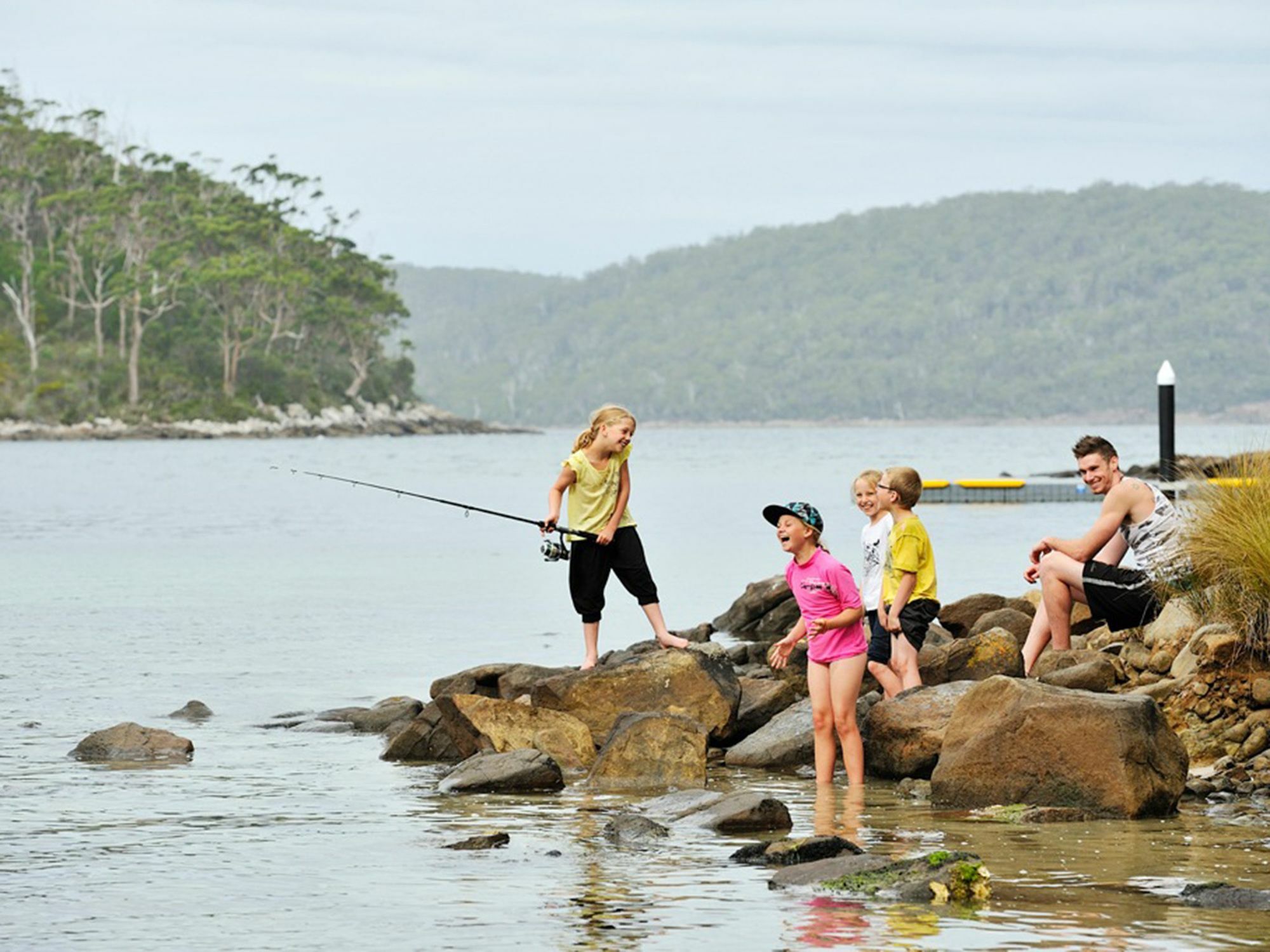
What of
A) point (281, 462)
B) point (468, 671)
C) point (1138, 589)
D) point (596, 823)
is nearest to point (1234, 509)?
point (1138, 589)

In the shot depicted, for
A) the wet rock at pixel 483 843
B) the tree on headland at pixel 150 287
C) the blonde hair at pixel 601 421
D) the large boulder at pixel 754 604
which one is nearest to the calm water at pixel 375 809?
the wet rock at pixel 483 843

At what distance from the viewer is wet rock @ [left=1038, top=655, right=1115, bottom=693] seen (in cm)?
1019

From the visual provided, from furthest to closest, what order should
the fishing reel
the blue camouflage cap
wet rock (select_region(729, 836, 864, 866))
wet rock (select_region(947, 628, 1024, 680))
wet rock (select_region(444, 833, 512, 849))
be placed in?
the fishing reel → wet rock (select_region(947, 628, 1024, 680)) → the blue camouflage cap → wet rock (select_region(444, 833, 512, 849)) → wet rock (select_region(729, 836, 864, 866))

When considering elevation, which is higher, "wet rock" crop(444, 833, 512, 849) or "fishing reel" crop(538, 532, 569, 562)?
"fishing reel" crop(538, 532, 569, 562)

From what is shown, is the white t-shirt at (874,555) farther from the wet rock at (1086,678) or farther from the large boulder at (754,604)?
the large boulder at (754,604)

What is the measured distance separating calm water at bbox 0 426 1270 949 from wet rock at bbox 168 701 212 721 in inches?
6.5

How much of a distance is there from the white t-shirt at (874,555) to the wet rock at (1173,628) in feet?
4.99

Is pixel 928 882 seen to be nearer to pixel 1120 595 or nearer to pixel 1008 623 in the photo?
pixel 1120 595

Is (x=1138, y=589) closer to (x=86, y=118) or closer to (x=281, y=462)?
(x=281, y=462)

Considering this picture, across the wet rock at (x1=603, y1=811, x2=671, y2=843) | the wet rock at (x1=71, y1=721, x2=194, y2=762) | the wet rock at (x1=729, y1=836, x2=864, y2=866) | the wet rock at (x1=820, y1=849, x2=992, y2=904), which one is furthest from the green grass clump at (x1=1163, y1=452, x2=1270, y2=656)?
the wet rock at (x1=71, y1=721, x2=194, y2=762)

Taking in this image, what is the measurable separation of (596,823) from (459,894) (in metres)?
1.56

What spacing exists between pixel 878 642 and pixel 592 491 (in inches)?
80.8

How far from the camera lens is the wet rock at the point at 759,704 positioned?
11.3 meters

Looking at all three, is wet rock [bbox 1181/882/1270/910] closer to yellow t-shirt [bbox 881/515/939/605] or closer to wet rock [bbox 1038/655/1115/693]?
wet rock [bbox 1038/655/1115/693]
